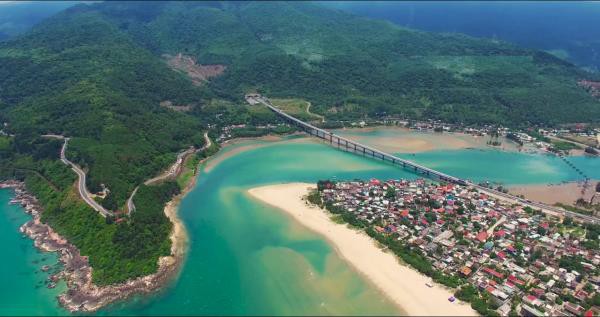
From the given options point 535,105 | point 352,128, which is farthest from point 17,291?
point 535,105

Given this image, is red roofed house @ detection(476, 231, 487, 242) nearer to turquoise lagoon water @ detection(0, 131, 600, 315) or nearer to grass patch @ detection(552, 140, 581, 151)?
turquoise lagoon water @ detection(0, 131, 600, 315)

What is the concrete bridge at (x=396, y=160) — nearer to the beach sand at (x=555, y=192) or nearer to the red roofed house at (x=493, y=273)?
the beach sand at (x=555, y=192)

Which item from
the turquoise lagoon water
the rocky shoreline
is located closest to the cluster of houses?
the turquoise lagoon water

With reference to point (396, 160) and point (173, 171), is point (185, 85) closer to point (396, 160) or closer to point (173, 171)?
point (173, 171)

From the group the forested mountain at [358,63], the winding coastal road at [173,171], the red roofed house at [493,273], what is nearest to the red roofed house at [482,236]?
the red roofed house at [493,273]

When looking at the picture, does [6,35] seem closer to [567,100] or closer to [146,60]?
[146,60]

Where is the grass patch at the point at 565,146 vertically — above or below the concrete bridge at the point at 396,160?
above

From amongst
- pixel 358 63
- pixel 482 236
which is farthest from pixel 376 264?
pixel 358 63
